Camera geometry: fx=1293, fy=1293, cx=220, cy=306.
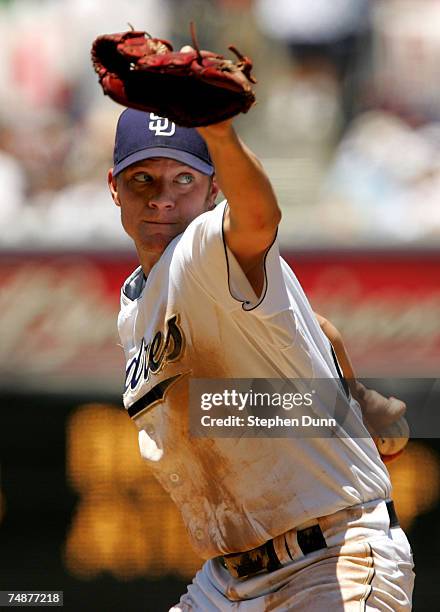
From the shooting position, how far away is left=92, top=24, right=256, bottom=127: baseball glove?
200 cm

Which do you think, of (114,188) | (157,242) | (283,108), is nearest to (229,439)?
(157,242)

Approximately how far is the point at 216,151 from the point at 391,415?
41.8 inches

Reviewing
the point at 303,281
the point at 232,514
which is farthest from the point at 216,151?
the point at 303,281

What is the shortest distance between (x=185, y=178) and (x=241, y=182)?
69 centimetres

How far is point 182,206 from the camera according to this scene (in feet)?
8.88

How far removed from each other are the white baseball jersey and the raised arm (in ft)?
0.35

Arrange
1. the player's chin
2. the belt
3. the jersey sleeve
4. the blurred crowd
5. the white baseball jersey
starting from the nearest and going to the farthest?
1. the jersey sleeve
2. the white baseball jersey
3. the belt
4. the player's chin
5. the blurred crowd

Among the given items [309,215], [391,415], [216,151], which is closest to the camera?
[216,151]

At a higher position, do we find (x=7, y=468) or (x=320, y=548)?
(x=320, y=548)

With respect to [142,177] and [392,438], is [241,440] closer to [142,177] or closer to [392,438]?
[392,438]

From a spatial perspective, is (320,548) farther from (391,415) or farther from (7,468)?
(7,468)

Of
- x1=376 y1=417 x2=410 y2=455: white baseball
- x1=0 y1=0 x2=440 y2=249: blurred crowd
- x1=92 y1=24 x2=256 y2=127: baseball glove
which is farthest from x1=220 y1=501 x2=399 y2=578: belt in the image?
x1=0 y1=0 x2=440 y2=249: blurred crowd

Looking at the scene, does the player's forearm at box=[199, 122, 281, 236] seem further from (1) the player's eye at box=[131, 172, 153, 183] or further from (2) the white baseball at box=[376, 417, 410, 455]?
(2) the white baseball at box=[376, 417, 410, 455]

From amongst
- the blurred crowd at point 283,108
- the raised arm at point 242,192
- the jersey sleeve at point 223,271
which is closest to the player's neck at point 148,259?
the jersey sleeve at point 223,271
